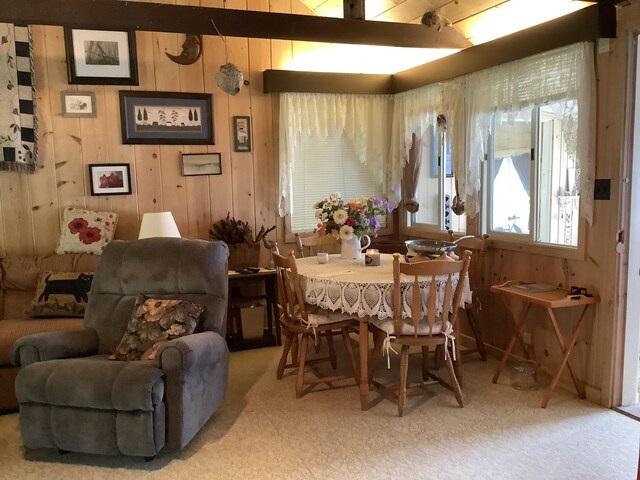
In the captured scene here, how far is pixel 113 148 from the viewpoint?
4.39 meters

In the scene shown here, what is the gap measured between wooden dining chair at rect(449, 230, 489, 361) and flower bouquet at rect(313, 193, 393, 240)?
85cm

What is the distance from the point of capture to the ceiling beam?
306 cm

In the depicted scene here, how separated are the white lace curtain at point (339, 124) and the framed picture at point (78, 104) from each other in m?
1.58

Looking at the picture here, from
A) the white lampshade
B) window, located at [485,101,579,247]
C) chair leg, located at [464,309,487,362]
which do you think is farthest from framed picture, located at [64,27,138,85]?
chair leg, located at [464,309,487,362]

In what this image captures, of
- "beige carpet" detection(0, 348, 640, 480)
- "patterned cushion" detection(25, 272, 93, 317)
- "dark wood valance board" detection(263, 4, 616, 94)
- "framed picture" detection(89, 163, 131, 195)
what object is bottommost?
"beige carpet" detection(0, 348, 640, 480)

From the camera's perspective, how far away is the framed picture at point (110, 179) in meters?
4.34

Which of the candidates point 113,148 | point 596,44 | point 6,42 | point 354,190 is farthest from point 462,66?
point 6,42

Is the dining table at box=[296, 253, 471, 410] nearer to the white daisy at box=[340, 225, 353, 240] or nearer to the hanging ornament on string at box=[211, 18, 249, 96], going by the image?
the white daisy at box=[340, 225, 353, 240]

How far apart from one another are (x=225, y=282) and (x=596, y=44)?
2602 millimetres

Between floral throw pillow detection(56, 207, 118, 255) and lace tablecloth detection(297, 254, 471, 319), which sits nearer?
lace tablecloth detection(297, 254, 471, 319)

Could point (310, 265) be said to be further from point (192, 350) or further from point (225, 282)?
point (192, 350)

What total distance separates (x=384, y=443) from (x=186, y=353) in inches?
44.8

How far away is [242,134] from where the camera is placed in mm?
4762

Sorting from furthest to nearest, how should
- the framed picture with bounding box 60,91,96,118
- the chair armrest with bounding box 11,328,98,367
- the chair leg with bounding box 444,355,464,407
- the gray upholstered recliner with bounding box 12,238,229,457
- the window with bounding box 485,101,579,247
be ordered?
the framed picture with bounding box 60,91,96,118
the window with bounding box 485,101,579,247
the chair leg with bounding box 444,355,464,407
the chair armrest with bounding box 11,328,98,367
the gray upholstered recliner with bounding box 12,238,229,457
